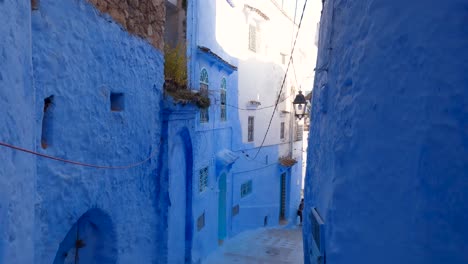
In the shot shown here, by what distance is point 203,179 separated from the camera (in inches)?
405

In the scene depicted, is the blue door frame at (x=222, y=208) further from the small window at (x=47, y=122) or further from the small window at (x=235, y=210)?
the small window at (x=47, y=122)

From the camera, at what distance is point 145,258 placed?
595 cm

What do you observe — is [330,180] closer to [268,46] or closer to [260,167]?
[260,167]

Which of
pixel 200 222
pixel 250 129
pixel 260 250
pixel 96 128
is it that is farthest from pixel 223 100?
pixel 96 128

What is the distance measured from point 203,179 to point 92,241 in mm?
5407

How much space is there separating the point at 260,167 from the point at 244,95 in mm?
3524

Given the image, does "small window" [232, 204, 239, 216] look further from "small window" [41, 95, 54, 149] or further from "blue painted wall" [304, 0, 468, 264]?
"blue painted wall" [304, 0, 468, 264]

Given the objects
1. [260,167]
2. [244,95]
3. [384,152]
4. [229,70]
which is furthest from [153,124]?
[260,167]

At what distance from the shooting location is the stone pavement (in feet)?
33.8

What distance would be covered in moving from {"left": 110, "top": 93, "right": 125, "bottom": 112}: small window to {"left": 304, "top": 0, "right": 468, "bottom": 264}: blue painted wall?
3122 mm

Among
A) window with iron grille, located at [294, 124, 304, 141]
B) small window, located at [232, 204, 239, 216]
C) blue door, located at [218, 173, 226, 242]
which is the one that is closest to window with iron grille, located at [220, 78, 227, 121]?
blue door, located at [218, 173, 226, 242]

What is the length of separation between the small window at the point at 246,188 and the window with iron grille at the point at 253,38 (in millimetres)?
5414

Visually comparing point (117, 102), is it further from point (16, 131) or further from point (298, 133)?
point (298, 133)

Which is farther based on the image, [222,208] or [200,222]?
[222,208]
